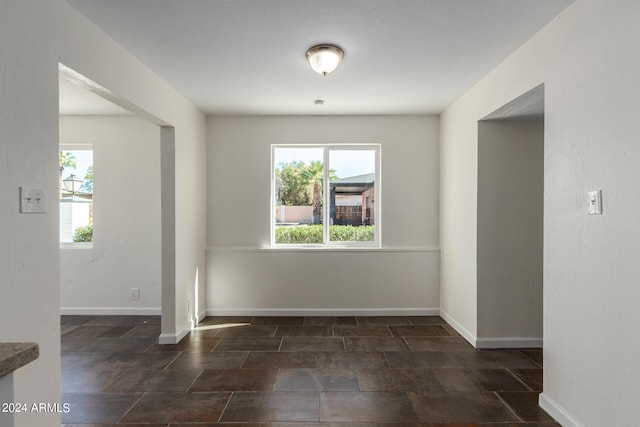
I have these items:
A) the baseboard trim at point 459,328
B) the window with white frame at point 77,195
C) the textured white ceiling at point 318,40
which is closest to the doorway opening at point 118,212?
the window with white frame at point 77,195

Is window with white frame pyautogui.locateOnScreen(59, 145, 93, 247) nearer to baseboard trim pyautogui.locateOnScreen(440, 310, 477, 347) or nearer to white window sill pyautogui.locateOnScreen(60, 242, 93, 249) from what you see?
white window sill pyautogui.locateOnScreen(60, 242, 93, 249)

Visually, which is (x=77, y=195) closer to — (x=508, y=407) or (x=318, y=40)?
(x=318, y=40)

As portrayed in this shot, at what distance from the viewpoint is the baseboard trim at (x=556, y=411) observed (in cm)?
205

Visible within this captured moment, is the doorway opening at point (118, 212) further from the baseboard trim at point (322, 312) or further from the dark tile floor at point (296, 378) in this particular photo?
the baseboard trim at point (322, 312)

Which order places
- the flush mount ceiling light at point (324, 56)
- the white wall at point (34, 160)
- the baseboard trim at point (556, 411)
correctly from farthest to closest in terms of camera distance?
the flush mount ceiling light at point (324, 56) → the baseboard trim at point (556, 411) → the white wall at point (34, 160)

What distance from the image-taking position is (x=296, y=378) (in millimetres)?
2695

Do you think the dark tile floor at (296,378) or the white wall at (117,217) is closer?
the dark tile floor at (296,378)

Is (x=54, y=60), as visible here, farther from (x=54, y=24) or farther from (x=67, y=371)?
(x=67, y=371)

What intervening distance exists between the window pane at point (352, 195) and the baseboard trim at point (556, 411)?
8.19 ft

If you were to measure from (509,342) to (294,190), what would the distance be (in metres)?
2.87

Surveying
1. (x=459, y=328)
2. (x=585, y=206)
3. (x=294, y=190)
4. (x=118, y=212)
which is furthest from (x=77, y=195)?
(x=585, y=206)

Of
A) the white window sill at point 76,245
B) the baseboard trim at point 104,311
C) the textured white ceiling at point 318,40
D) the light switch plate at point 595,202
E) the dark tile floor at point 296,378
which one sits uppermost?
the textured white ceiling at point 318,40

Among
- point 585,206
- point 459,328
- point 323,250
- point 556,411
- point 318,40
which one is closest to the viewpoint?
point 585,206

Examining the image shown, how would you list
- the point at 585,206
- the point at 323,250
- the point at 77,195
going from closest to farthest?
the point at 585,206 < the point at 323,250 < the point at 77,195
